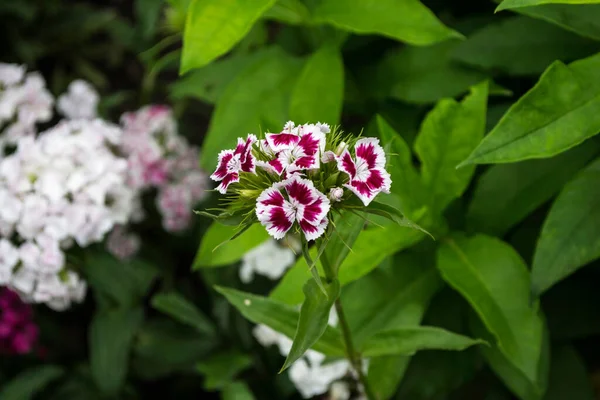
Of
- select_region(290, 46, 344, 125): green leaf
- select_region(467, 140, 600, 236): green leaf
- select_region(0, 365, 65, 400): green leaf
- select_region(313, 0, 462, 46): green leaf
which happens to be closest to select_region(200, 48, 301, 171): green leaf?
select_region(290, 46, 344, 125): green leaf

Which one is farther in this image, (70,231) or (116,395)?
(116,395)

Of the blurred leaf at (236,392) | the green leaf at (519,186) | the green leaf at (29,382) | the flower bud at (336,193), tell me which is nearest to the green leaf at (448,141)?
the green leaf at (519,186)

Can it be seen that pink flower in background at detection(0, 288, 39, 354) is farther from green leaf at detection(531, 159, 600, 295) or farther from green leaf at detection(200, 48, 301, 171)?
green leaf at detection(531, 159, 600, 295)

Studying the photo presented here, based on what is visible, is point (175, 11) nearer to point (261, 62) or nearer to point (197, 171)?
point (197, 171)

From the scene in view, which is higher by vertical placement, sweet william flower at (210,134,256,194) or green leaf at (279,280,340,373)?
sweet william flower at (210,134,256,194)

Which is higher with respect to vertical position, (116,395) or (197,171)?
(197,171)

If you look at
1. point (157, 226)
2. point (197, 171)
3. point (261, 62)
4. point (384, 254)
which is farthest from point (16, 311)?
point (384, 254)
